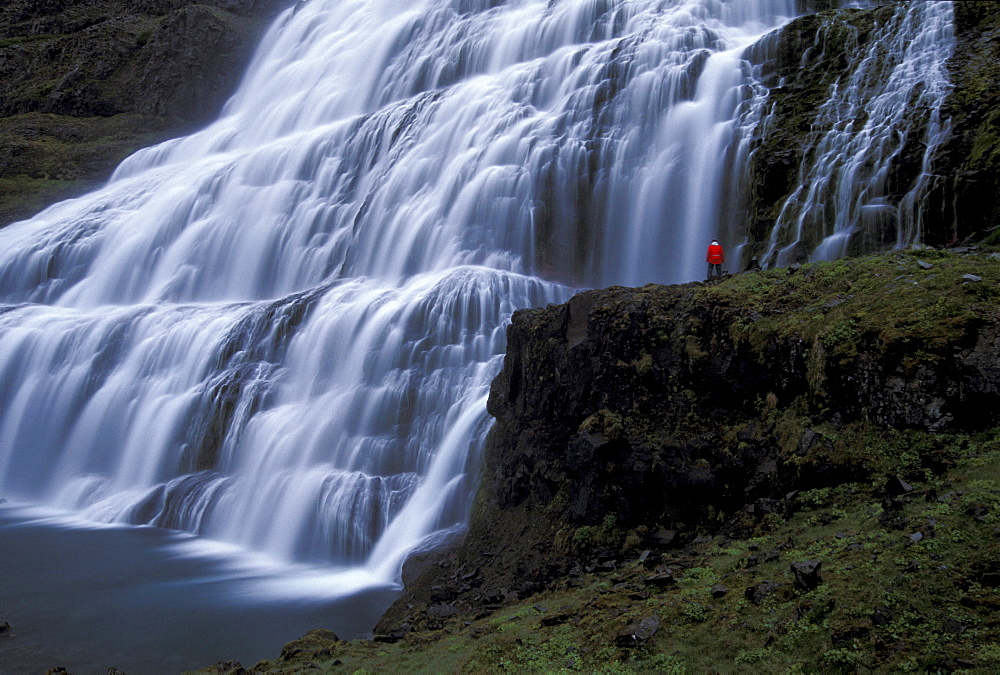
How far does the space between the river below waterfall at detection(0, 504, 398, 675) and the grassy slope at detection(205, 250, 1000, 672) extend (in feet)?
7.19

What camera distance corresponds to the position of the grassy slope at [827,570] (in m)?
4.67

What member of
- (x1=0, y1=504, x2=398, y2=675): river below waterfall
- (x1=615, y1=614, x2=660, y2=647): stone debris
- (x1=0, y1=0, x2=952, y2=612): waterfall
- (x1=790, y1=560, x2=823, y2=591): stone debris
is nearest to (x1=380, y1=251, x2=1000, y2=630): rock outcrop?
(x1=790, y1=560, x2=823, y2=591): stone debris

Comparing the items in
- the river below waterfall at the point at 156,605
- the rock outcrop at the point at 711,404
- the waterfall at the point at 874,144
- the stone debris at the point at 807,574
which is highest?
the waterfall at the point at 874,144

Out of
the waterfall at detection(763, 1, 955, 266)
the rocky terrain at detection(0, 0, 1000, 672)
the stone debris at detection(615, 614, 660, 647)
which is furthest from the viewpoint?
the waterfall at detection(763, 1, 955, 266)

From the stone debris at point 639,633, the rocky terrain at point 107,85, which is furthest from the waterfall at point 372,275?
the rocky terrain at point 107,85

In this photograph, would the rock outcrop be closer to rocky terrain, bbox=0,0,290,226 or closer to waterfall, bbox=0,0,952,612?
waterfall, bbox=0,0,952,612

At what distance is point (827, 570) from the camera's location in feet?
17.9

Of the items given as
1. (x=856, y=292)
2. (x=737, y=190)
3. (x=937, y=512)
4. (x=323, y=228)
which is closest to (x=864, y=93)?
(x=737, y=190)

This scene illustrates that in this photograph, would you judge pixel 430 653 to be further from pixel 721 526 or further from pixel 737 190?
pixel 737 190

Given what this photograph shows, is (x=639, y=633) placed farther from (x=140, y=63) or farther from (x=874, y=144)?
(x=140, y=63)

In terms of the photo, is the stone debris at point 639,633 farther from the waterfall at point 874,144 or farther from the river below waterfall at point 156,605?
the waterfall at point 874,144

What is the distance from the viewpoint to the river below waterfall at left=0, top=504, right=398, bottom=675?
961 centimetres

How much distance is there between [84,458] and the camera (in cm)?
1834

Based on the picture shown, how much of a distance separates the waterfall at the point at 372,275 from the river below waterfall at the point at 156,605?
31.1 inches
